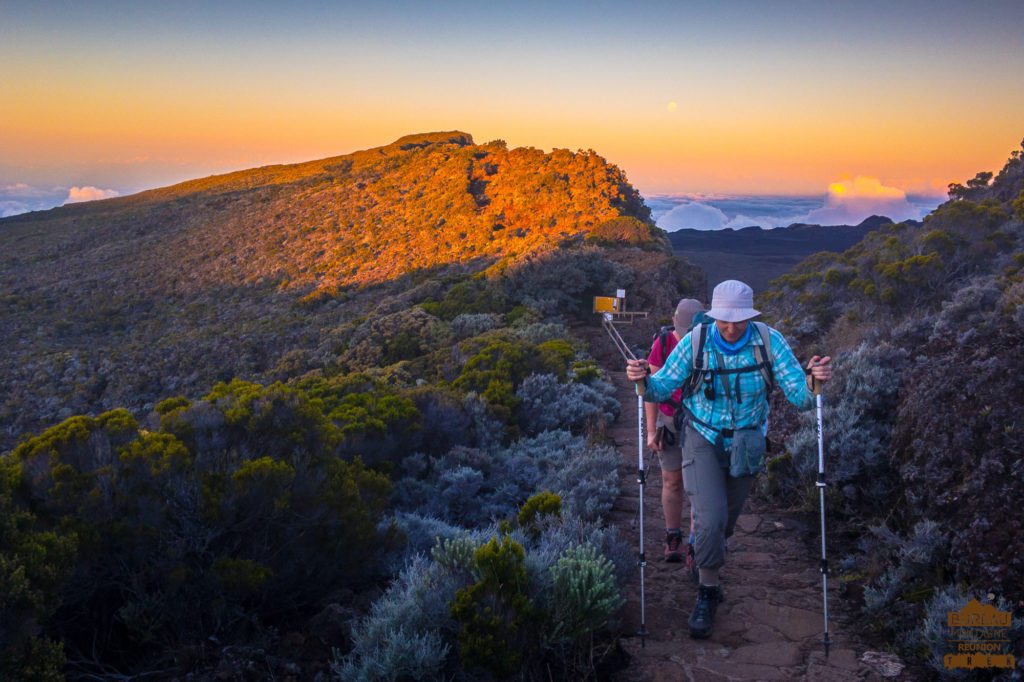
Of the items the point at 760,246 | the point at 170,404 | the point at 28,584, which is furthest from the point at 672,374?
the point at 760,246

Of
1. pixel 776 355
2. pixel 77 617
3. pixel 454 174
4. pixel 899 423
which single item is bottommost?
pixel 77 617

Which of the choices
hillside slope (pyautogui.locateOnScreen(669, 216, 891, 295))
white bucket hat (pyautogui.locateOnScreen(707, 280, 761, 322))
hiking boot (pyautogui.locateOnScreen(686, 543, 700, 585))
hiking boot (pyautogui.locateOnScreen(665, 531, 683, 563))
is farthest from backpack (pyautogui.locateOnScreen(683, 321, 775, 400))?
hillside slope (pyautogui.locateOnScreen(669, 216, 891, 295))

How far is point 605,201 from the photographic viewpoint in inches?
1128

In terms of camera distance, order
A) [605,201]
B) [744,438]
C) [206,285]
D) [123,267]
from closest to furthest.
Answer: [744,438] → [605,201] → [206,285] → [123,267]

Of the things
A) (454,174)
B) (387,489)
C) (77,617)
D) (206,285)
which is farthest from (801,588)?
(454,174)

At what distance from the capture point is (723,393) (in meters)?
3.72

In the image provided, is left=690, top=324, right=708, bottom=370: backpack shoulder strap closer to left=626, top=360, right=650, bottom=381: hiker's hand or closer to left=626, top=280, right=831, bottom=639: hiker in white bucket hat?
left=626, top=280, right=831, bottom=639: hiker in white bucket hat

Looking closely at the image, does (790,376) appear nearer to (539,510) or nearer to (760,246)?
(539,510)

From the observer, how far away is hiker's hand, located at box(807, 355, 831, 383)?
3.74 metres

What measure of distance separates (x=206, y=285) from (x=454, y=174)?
14732 millimetres

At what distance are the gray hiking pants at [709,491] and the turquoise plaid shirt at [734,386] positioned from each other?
0.29 feet

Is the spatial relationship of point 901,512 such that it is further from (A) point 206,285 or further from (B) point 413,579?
(A) point 206,285

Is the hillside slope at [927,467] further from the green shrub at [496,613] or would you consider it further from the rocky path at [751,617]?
the green shrub at [496,613]

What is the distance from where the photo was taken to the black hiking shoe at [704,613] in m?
3.83
